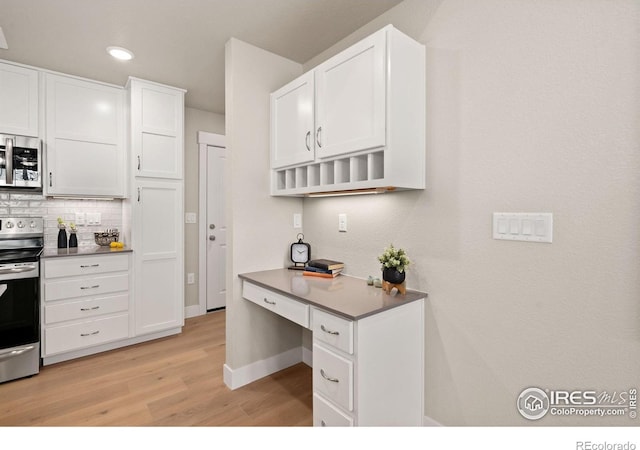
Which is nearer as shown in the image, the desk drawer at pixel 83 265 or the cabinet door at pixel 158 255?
the desk drawer at pixel 83 265

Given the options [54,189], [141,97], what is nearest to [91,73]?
[141,97]

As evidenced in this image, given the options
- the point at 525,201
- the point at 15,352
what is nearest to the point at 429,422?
the point at 525,201

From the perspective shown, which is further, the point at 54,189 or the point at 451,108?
the point at 54,189

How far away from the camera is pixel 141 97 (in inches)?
118

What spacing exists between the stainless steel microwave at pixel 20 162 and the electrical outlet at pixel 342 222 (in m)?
2.65

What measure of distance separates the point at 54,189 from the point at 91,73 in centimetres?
110

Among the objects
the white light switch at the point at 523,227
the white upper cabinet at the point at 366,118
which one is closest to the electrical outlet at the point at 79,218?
the white upper cabinet at the point at 366,118

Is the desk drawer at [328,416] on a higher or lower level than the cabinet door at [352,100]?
lower

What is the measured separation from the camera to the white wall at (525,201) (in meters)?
1.15

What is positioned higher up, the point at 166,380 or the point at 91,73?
the point at 91,73

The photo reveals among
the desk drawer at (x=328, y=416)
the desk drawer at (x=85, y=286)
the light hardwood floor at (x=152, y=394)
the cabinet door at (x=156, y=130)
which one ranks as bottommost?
the light hardwood floor at (x=152, y=394)

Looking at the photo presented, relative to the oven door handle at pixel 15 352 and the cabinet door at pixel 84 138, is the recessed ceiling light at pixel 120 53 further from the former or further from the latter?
the oven door handle at pixel 15 352

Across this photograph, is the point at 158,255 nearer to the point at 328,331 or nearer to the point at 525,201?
the point at 328,331

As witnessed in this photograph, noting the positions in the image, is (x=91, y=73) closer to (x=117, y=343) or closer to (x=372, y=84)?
(x=117, y=343)
